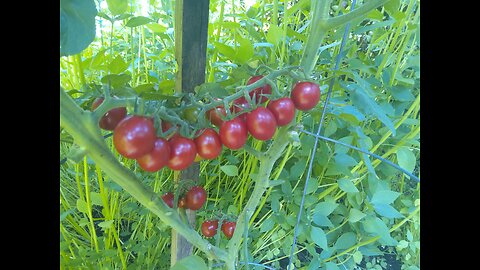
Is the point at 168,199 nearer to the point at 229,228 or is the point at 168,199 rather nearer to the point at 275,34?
the point at 229,228

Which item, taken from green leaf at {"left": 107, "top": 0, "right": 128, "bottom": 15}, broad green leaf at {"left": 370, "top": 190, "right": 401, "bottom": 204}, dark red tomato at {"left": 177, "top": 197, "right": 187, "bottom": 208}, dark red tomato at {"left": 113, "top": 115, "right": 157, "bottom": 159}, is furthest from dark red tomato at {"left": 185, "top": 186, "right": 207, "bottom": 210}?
broad green leaf at {"left": 370, "top": 190, "right": 401, "bottom": 204}

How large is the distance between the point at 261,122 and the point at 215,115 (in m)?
0.07

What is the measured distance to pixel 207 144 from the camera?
17.0 inches

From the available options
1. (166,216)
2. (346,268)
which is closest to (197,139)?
(166,216)

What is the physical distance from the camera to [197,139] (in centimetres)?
43

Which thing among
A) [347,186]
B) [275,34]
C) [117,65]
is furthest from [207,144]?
[347,186]

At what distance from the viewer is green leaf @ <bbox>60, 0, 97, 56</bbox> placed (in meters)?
0.37

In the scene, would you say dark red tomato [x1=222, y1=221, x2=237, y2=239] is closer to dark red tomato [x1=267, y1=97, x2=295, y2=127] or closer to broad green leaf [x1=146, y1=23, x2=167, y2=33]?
dark red tomato [x1=267, y1=97, x2=295, y2=127]

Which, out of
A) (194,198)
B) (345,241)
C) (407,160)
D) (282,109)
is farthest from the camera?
(345,241)

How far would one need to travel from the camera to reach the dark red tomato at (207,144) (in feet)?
1.41
